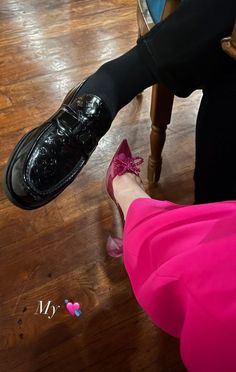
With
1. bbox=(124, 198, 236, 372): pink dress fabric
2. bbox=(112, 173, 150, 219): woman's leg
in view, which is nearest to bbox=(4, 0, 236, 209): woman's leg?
bbox=(112, 173, 150, 219): woman's leg

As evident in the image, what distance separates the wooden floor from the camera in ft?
2.41

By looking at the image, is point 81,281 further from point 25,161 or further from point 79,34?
point 79,34

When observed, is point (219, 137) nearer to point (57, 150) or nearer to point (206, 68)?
point (206, 68)

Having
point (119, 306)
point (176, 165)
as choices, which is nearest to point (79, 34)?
point (176, 165)

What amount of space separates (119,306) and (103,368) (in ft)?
0.41

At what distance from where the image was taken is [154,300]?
449mm

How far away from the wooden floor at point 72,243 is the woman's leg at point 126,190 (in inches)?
5.3

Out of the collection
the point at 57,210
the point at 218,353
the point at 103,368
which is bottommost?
the point at 103,368

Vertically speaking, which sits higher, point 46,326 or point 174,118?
point 174,118

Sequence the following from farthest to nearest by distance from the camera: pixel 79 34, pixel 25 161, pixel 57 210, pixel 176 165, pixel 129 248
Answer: pixel 79 34 → pixel 176 165 → pixel 57 210 → pixel 25 161 → pixel 129 248

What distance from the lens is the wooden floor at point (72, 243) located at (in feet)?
2.41

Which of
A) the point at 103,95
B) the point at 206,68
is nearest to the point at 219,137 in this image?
the point at 206,68

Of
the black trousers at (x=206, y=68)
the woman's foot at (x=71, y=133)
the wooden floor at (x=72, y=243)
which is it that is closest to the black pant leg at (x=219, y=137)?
the black trousers at (x=206, y=68)

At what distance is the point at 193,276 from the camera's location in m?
0.37
